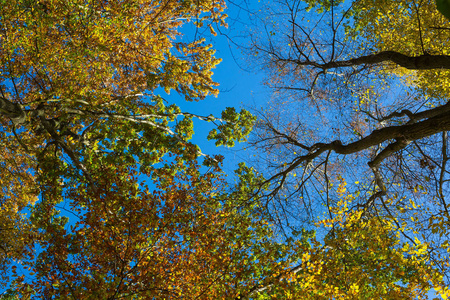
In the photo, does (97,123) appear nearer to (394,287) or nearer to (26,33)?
(26,33)

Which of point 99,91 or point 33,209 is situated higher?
point 99,91

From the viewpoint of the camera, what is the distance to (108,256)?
28.1 ft

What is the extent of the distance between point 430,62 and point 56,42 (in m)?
11.0

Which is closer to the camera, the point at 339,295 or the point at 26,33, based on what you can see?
the point at 339,295

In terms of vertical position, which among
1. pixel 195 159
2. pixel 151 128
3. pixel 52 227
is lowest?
pixel 52 227

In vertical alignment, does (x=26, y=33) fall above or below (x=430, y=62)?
above

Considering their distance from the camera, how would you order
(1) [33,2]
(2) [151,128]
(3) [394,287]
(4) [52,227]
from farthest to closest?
(2) [151,128] → (4) [52,227] → (1) [33,2] → (3) [394,287]

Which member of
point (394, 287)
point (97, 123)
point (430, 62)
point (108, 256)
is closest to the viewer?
point (430, 62)

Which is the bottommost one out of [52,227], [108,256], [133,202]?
[108,256]

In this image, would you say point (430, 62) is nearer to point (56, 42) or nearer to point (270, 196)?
point (270, 196)

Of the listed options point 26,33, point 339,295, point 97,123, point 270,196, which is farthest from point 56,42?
point 339,295

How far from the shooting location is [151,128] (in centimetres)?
1091

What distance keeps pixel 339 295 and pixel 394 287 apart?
1318 mm

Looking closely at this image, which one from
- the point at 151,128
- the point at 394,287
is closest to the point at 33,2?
the point at 151,128
